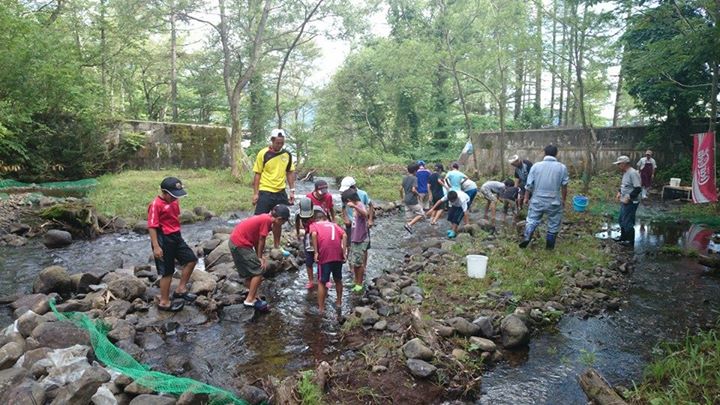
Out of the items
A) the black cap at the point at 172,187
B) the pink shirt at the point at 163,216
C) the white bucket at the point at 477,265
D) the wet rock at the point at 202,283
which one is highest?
the black cap at the point at 172,187

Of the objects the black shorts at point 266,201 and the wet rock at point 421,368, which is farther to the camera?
the black shorts at point 266,201

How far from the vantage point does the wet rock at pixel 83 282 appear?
647cm

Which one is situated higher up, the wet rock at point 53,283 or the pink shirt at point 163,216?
the pink shirt at point 163,216

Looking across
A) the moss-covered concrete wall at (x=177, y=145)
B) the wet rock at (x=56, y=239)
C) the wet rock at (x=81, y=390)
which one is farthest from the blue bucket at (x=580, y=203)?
the moss-covered concrete wall at (x=177, y=145)

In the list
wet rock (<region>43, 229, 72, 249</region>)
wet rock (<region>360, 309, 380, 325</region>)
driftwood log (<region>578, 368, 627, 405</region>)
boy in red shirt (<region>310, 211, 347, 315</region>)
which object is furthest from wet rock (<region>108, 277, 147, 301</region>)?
driftwood log (<region>578, 368, 627, 405</region>)

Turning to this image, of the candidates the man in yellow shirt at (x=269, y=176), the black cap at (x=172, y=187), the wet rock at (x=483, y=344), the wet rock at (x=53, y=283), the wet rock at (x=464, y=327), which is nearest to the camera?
the wet rock at (x=483, y=344)

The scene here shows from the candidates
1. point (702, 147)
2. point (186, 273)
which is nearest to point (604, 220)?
point (702, 147)

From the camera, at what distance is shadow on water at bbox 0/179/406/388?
4801 millimetres

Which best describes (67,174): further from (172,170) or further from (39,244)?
(39,244)

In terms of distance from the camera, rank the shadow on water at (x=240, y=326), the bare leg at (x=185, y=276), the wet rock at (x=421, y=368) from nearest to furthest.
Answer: the wet rock at (x=421, y=368), the shadow on water at (x=240, y=326), the bare leg at (x=185, y=276)

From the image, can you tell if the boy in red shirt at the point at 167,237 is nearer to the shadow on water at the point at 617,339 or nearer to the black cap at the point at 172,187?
the black cap at the point at 172,187

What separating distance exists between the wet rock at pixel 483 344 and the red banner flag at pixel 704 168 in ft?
34.6

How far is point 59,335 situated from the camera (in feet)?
15.2

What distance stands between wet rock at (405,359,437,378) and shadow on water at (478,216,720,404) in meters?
0.56
